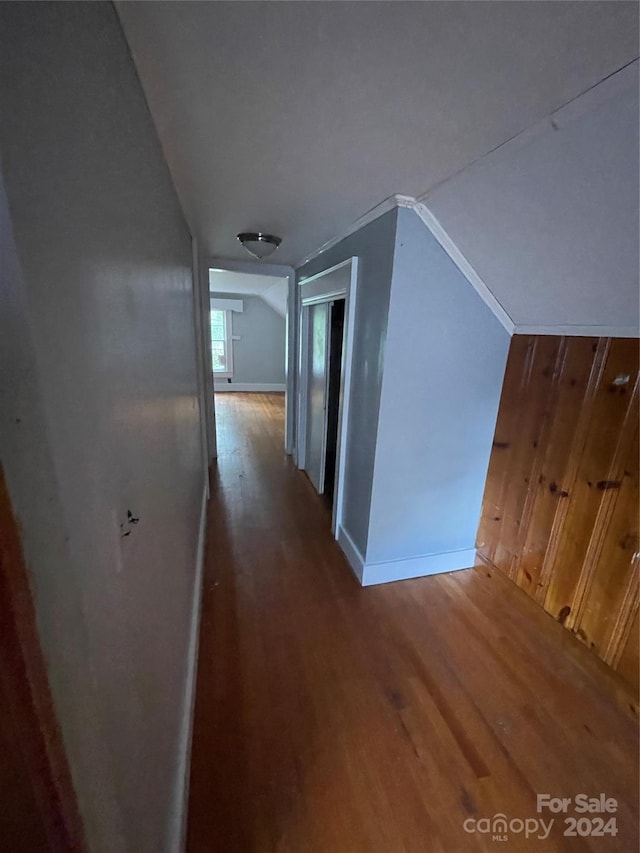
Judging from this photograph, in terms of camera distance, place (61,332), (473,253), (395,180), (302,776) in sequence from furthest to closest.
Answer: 1. (473,253)
2. (395,180)
3. (302,776)
4. (61,332)

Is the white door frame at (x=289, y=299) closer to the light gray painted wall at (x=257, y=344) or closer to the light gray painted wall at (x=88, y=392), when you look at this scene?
the light gray painted wall at (x=88, y=392)

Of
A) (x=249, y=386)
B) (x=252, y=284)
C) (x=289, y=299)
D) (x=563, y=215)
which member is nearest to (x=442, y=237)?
(x=563, y=215)

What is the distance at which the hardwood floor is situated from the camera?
102cm

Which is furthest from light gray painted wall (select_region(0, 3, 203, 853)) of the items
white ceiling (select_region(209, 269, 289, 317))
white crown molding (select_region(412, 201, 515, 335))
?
white ceiling (select_region(209, 269, 289, 317))

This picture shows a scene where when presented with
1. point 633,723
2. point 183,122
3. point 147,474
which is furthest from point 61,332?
point 633,723

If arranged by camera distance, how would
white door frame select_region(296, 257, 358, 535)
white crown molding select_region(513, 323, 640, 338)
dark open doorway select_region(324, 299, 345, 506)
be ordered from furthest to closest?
dark open doorway select_region(324, 299, 345, 506), white door frame select_region(296, 257, 358, 535), white crown molding select_region(513, 323, 640, 338)

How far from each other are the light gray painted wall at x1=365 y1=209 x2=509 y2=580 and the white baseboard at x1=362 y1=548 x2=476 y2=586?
4 cm

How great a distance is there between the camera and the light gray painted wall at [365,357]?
1.64 metres

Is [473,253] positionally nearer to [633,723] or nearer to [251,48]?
[251,48]

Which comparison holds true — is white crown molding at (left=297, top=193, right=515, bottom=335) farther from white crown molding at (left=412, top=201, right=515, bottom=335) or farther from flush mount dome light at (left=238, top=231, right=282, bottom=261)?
flush mount dome light at (left=238, top=231, right=282, bottom=261)

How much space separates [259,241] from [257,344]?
5.50 metres

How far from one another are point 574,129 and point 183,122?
3.64 feet

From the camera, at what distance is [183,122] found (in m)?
1.02

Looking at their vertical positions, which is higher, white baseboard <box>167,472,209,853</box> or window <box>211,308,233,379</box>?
window <box>211,308,233,379</box>
